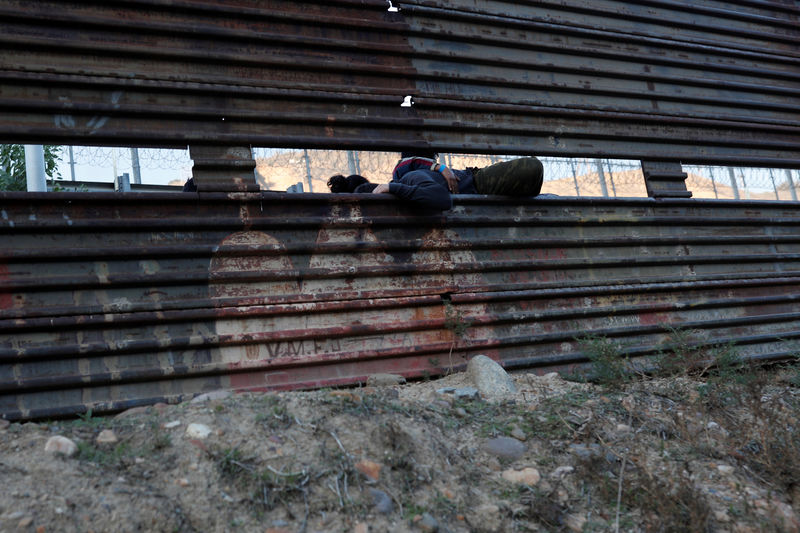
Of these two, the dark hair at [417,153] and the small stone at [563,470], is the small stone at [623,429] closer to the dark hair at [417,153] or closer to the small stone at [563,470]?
the small stone at [563,470]

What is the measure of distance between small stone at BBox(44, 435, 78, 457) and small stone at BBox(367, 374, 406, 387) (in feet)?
6.21

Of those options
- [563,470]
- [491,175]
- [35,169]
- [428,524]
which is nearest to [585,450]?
[563,470]

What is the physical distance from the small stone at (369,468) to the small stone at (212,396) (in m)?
0.92

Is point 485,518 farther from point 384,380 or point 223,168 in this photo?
point 223,168

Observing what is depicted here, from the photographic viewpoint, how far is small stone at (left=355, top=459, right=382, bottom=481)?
2844 millimetres

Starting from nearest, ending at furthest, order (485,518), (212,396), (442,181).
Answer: (485,518) < (212,396) < (442,181)

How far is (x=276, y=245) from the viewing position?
4.23 m

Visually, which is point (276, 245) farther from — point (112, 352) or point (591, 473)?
point (591, 473)

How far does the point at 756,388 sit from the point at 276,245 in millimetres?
3242

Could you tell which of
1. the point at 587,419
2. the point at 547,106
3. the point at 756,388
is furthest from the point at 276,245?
the point at 756,388

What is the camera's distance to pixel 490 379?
4.20 meters

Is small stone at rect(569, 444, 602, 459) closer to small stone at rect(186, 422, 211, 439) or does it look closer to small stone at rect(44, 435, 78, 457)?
small stone at rect(186, 422, 211, 439)

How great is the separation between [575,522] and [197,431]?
1740 mm

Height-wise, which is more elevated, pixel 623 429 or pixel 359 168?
pixel 359 168
